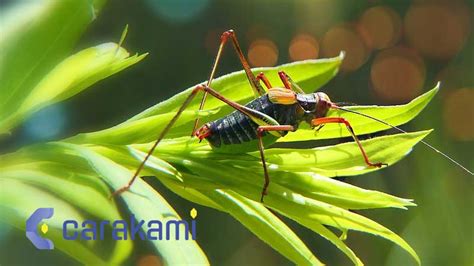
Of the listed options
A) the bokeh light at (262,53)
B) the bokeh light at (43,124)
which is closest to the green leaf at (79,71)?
the bokeh light at (43,124)

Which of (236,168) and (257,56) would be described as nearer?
(236,168)

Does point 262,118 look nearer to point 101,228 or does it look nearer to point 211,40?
point 101,228

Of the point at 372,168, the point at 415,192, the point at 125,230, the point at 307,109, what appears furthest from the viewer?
the point at 415,192

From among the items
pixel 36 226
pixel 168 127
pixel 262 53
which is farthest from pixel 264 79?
pixel 262 53

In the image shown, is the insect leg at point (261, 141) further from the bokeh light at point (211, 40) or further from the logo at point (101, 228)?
the bokeh light at point (211, 40)

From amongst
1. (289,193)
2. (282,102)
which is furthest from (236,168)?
(282,102)

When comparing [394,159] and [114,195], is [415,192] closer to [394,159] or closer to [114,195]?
[394,159]

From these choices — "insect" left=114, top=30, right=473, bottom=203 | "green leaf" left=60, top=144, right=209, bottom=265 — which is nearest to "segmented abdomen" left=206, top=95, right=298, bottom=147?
"insect" left=114, top=30, right=473, bottom=203

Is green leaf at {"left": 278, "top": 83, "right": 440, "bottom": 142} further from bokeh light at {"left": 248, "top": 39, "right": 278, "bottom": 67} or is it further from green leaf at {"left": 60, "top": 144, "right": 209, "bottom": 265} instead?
bokeh light at {"left": 248, "top": 39, "right": 278, "bottom": 67}
